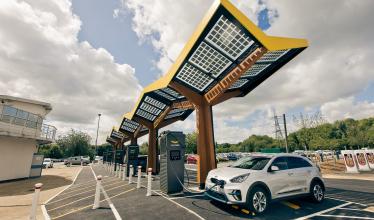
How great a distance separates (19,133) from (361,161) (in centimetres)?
3046

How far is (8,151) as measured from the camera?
17.6 meters

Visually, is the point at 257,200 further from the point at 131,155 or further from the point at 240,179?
the point at 131,155

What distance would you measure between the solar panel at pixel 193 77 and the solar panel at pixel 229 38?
2.21 metres

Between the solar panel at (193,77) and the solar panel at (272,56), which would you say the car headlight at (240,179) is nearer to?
the solar panel at (272,56)

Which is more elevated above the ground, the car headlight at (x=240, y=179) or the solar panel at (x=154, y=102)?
the solar panel at (x=154, y=102)

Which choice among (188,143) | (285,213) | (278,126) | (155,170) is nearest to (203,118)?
(285,213)

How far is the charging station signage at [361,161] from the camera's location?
1844cm

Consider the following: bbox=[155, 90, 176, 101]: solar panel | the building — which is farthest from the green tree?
bbox=[155, 90, 176, 101]: solar panel

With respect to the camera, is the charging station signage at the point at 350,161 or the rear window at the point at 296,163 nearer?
the rear window at the point at 296,163

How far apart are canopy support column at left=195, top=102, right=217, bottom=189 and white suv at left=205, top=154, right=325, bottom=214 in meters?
4.36

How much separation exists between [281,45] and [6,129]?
2041 cm

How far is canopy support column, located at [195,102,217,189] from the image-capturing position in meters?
11.9

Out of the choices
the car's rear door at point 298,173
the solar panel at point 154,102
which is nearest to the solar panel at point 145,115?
the solar panel at point 154,102

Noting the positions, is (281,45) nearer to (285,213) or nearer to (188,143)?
(285,213)
